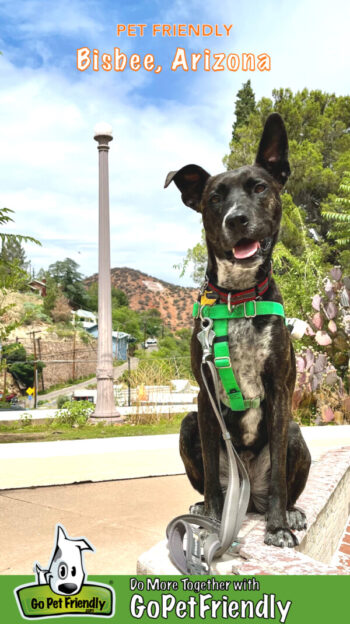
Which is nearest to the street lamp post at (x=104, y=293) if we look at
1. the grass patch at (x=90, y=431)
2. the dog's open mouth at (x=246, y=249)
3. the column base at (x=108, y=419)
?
the column base at (x=108, y=419)

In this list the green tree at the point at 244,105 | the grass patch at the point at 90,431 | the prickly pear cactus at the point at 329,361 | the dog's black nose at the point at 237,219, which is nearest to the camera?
the dog's black nose at the point at 237,219

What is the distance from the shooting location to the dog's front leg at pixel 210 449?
201 centimetres

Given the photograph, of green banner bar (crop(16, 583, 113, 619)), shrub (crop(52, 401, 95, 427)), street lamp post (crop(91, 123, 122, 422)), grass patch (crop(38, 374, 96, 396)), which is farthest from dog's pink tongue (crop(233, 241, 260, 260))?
grass patch (crop(38, 374, 96, 396))

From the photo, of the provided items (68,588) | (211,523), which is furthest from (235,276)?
(68,588)

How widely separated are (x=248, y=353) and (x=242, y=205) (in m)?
0.56

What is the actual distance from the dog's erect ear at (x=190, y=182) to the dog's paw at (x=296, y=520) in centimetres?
138

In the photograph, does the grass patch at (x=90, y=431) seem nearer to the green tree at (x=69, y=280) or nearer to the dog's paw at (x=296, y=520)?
the dog's paw at (x=296, y=520)

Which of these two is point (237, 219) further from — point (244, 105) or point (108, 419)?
point (244, 105)

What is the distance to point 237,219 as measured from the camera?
1.74 metres

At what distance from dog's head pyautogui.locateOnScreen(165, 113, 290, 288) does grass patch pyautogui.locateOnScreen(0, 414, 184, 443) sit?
455 cm

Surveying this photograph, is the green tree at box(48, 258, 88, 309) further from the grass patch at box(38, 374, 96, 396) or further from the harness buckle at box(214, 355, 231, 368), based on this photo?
the harness buckle at box(214, 355, 231, 368)

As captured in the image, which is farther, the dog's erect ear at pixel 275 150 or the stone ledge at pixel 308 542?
the dog's erect ear at pixel 275 150

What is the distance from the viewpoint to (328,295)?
6891 mm

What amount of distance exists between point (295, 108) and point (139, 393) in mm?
18700
